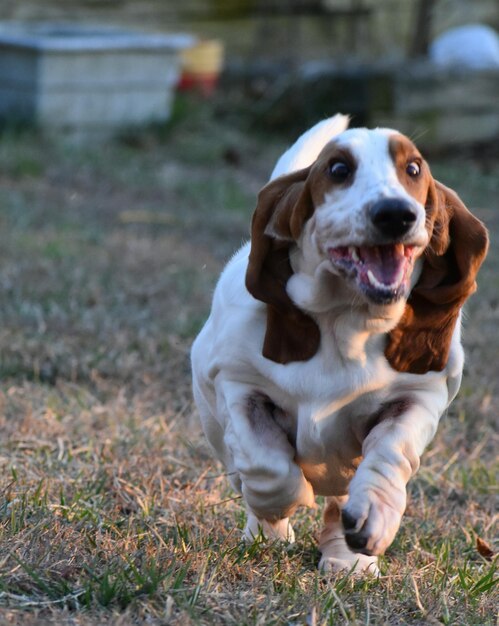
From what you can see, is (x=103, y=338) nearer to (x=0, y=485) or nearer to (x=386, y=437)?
(x=0, y=485)

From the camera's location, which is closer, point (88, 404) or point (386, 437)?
point (386, 437)

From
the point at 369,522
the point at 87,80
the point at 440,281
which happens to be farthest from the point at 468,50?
the point at 369,522

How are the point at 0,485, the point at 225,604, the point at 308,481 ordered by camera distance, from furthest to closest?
1. the point at 0,485
2. the point at 308,481
3. the point at 225,604

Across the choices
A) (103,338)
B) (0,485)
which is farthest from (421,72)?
(0,485)

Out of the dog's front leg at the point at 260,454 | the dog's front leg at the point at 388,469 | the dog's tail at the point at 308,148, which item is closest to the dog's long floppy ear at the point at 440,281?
the dog's front leg at the point at 388,469

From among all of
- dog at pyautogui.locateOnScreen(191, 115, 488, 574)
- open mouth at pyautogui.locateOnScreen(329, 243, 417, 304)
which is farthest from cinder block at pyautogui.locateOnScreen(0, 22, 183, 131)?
open mouth at pyautogui.locateOnScreen(329, 243, 417, 304)

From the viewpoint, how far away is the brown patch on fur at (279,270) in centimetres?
309

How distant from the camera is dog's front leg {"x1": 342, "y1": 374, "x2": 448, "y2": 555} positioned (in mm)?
2865

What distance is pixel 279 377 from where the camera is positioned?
313 centimetres

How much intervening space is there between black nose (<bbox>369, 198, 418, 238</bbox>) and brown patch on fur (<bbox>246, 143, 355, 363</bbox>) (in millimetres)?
314

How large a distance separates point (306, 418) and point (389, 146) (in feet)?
2.20

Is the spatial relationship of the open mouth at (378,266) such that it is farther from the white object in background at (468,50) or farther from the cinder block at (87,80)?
the white object in background at (468,50)

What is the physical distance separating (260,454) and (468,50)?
906 centimetres

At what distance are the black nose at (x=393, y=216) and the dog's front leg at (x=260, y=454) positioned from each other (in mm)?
641
